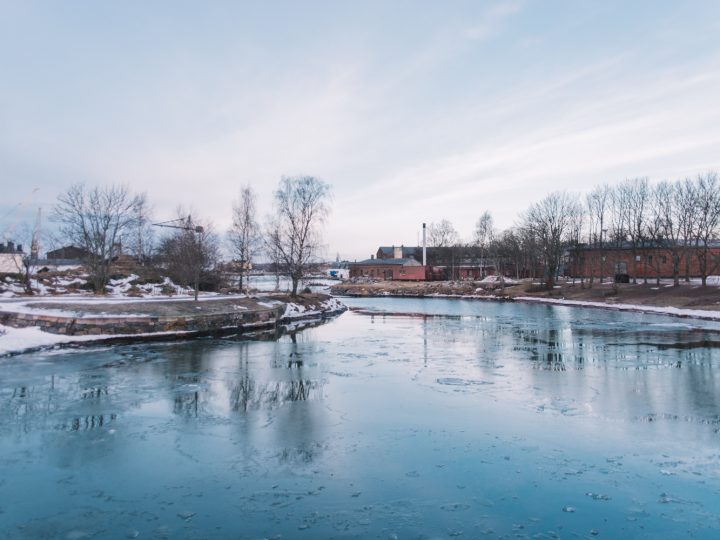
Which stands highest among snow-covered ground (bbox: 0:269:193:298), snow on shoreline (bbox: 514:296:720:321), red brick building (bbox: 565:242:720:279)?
red brick building (bbox: 565:242:720:279)

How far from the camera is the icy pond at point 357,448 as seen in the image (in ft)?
18.1

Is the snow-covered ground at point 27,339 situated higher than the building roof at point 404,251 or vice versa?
the building roof at point 404,251

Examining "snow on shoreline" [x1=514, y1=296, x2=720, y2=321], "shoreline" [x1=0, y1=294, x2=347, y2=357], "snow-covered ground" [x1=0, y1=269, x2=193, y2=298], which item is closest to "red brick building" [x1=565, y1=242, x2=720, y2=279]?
"snow on shoreline" [x1=514, y1=296, x2=720, y2=321]

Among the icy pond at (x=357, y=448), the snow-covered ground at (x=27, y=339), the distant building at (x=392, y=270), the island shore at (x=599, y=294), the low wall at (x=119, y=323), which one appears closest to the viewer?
the icy pond at (x=357, y=448)

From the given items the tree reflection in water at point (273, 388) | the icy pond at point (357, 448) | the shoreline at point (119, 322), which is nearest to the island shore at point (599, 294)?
the icy pond at point (357, 448)

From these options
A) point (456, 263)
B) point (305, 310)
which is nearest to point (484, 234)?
point (456, 263)

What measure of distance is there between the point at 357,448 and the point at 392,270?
86.5 metres

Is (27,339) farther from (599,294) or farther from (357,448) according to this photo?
(599,294)

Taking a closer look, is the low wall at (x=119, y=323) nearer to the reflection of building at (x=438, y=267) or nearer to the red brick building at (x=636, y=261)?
the red brick building at (x=636, y=261)

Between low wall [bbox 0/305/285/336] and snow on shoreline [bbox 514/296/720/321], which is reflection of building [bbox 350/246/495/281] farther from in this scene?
low wall [bbox 0/305/285/336]

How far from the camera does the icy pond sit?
553 cm

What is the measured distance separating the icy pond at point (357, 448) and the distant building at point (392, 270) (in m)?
73.9

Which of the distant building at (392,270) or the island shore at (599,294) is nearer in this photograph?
the island shore at (599,294)

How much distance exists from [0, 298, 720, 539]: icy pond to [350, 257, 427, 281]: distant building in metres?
73.9
